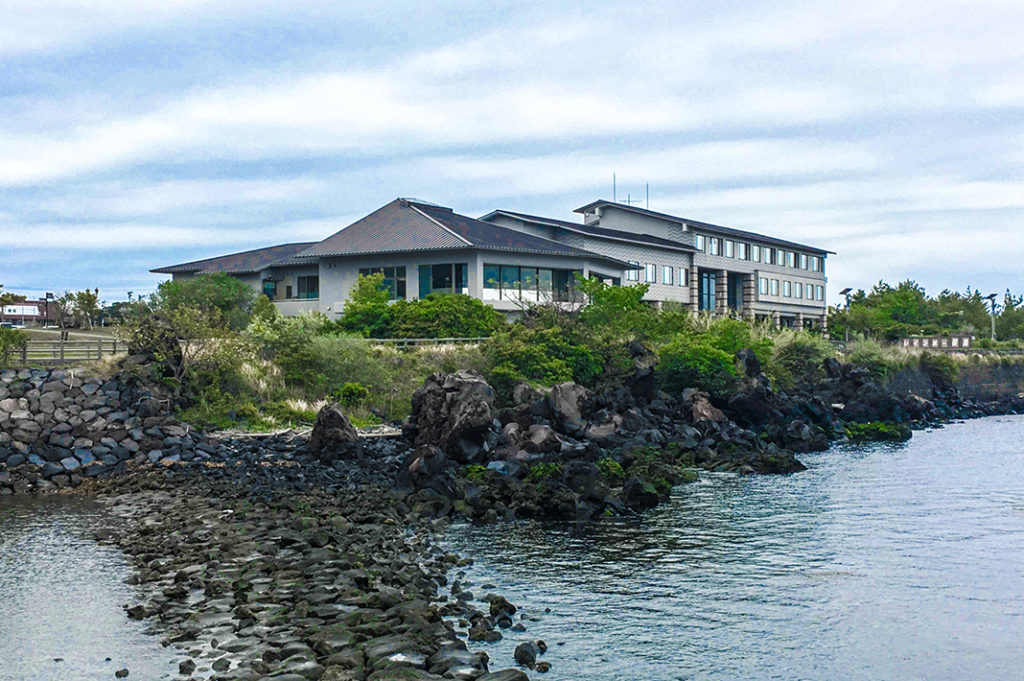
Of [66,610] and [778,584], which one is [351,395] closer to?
[66,610]

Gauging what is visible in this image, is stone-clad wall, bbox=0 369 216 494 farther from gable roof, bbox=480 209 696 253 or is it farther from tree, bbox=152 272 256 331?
gable roof, bbox=480 209 696 253

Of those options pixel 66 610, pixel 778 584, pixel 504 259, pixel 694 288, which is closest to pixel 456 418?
pixel 778 584

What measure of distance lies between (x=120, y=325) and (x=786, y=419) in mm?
30092

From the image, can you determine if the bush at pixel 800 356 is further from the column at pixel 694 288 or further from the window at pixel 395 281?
the window at pixel 395 281

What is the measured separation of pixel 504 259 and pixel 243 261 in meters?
21.7

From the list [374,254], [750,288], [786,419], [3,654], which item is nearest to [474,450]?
[3,654]

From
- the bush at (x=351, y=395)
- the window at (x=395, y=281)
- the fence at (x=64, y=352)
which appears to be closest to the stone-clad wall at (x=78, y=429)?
the fence at (x=64, y=352)

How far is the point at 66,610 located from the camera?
16672 mm

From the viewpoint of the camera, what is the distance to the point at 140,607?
53.4 feet

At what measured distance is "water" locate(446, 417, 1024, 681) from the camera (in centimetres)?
1463

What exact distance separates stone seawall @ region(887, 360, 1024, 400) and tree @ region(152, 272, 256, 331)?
45.2m

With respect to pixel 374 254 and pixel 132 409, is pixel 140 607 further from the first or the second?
pixel 374 254

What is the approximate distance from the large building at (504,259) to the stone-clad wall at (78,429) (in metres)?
22.9

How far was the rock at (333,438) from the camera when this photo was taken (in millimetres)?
31016
